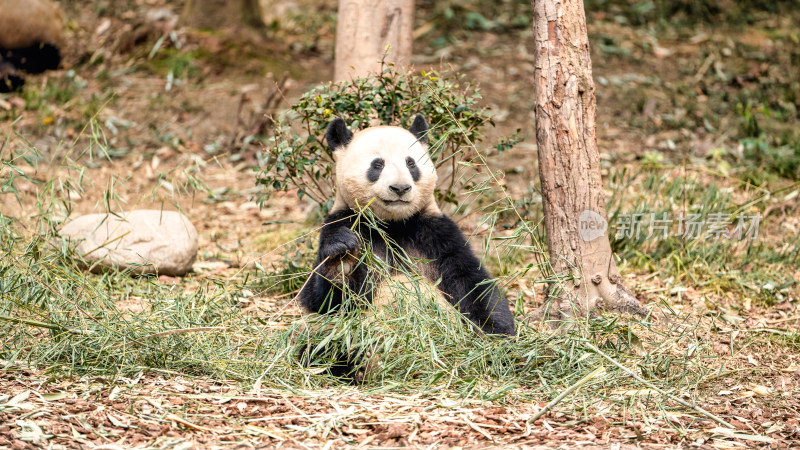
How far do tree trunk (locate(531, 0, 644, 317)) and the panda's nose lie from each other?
89 cm

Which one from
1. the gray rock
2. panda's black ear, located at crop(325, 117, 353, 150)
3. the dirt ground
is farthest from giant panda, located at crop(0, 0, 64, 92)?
panda's black ear, located at crop(325, 117, 353, 150)

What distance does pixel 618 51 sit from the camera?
381 inches

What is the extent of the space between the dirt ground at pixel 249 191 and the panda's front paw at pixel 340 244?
0.92ft

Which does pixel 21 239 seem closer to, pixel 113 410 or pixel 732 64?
pixel 113 410

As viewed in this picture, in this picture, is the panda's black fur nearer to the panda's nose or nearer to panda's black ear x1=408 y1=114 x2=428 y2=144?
the panda's nose

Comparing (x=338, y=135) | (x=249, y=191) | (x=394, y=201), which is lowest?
(x=249, y=191)

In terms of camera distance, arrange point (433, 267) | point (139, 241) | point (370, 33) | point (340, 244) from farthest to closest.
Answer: point (370, 33) < point (139, 241) < point (433, 267) < point (340, 244)

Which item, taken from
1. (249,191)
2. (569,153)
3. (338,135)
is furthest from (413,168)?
(249,191)

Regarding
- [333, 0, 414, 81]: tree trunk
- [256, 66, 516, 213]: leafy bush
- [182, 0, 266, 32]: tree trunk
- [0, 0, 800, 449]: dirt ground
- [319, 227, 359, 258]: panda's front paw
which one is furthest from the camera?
[182, 0, 266, 32]: tree trunk

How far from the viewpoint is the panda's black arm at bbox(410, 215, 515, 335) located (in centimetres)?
385

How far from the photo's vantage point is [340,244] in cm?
367

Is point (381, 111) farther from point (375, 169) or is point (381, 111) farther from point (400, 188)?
point (400, 188)

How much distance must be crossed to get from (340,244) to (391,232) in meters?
0.40

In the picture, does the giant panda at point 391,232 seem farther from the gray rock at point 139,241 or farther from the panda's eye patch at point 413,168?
the gray rock at point 139,241
